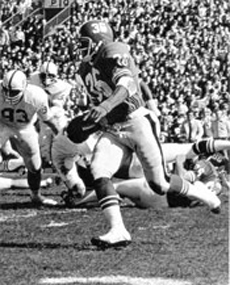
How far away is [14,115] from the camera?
752cm

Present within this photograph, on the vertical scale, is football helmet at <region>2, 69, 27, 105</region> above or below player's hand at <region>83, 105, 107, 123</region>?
below

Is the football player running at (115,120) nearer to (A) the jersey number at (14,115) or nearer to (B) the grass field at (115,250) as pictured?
(B) the grass field at (115,250)

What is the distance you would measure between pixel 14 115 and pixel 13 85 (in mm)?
490

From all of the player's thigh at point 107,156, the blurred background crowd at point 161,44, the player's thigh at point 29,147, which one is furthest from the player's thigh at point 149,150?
the blurred background crowd at point 161,44

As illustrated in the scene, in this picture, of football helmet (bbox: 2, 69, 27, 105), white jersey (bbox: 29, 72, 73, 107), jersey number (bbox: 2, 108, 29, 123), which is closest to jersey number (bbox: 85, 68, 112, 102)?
football helmet (bbox: 2, 69, 27, 105)

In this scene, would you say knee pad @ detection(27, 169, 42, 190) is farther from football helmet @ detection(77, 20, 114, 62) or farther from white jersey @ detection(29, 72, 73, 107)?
football helmet @ detection(77, 20, 114, 62)

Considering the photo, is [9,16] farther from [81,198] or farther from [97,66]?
[97,66]

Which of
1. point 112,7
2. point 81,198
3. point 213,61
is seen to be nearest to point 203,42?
point 213,61

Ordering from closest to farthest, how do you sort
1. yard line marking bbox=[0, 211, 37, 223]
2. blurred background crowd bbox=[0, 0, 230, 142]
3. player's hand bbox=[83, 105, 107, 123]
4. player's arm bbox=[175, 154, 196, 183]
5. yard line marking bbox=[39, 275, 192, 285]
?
yard line marking bbox=[39, 275, 192, 285]
player's hand bbox=[83, 105, 107, 123]
yard line marking bbox=[0, 211, 37, 223]
player's arm bbox=[175, 154, 196, 183]
blurred background crowd bbox=[0, 0, 230, 142]

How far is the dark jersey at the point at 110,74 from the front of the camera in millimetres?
5527

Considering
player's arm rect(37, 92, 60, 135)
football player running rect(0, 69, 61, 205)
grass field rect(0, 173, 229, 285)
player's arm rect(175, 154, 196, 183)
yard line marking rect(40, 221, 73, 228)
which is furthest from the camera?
player's arm rect(37, 92, 60, 135)

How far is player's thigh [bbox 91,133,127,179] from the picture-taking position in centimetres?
552

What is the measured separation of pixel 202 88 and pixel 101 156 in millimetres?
12501

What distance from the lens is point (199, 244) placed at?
5.44m
